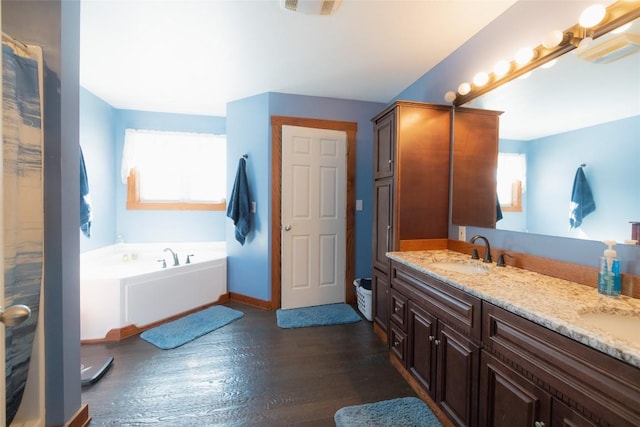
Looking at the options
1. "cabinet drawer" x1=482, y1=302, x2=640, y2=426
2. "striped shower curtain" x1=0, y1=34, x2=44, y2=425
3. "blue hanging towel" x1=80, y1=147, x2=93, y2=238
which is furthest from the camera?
"blue hanging towel" x1=80, y1=147, x2=93, y2=238

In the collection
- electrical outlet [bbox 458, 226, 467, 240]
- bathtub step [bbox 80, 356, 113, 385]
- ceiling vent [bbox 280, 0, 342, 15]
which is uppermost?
ceiling vent [bbox 280, 0, 342, 15]

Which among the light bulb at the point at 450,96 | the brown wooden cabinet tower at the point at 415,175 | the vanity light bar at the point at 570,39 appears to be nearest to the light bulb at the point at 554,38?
the vanity light bar at the point at 570,39

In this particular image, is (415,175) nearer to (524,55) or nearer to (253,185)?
(524,55)

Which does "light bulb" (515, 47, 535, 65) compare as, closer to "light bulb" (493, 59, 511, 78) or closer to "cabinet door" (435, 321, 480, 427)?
"light bulb" (493, 59, 511, 78)

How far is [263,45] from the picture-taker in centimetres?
204

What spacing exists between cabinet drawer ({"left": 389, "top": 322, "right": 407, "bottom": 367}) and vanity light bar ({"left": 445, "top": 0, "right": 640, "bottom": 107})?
1.76m

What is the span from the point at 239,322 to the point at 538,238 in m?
2.53

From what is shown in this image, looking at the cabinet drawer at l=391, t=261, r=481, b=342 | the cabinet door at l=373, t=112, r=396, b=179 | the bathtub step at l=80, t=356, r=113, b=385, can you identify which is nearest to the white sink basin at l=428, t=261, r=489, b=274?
the cabinet drawer at l=391, t=261, r=481, b=342

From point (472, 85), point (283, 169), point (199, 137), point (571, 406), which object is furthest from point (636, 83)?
point (199, 137)

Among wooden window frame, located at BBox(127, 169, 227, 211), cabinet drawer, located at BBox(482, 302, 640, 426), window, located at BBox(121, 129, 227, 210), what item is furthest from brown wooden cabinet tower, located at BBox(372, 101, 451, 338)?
wooden window frame, located at BBox(127, 169, 227, 211)

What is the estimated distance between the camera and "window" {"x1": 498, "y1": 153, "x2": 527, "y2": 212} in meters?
1.59

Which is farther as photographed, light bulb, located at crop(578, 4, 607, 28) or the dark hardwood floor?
the dark hardwood floor

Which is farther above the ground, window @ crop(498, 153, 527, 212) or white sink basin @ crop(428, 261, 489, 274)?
window @ crop(498, 153, 527, 212)

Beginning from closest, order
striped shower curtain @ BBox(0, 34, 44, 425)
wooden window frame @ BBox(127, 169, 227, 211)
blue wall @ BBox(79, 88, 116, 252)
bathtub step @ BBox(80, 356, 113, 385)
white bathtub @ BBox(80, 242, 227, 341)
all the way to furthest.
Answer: striped shower curtain @ BBox(0, 34, 44, 425)
bathtub step @ BBox(80, 356, 113, 385)
white bathtub @ BBox(80, 242, 227, 341)
blue wall @ BBox(79, 88, 116, 252)
wooden window frame @ BBox(127, 169, 227, 211)
